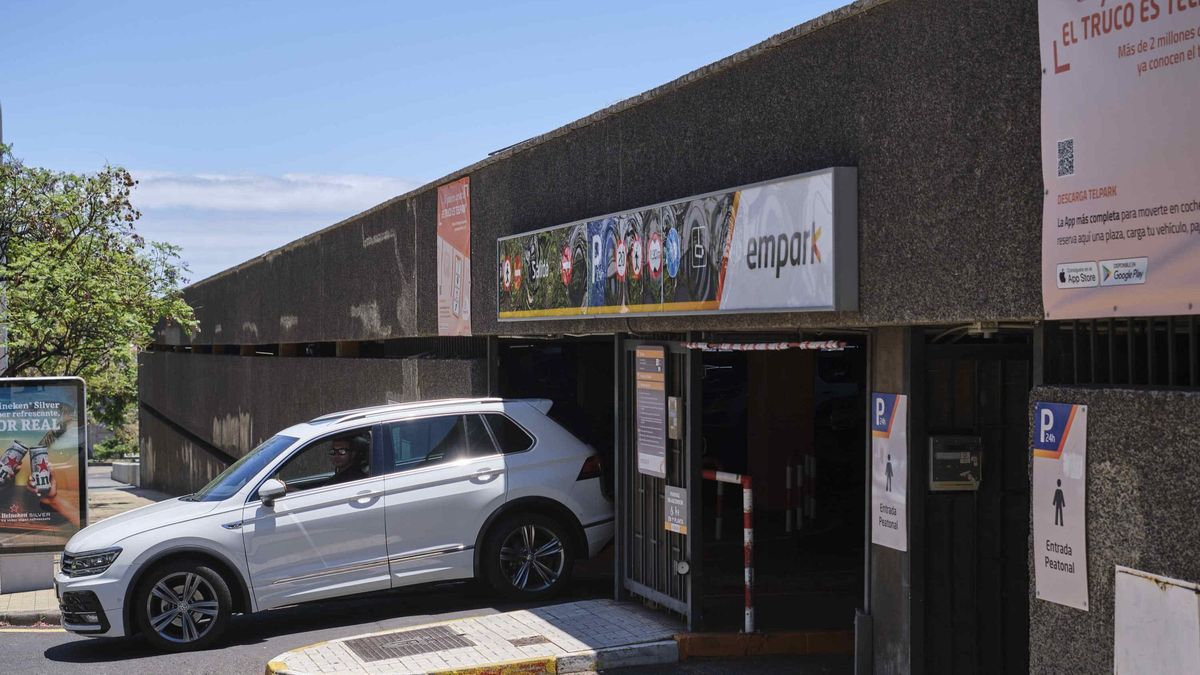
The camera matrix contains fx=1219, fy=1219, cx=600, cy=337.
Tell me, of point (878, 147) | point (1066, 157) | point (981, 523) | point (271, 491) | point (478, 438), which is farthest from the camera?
point (478, 438)

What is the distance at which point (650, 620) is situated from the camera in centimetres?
984

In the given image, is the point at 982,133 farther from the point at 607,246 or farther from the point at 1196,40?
the point at 607,246

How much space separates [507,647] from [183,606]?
9.16ft

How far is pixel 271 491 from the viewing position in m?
10.0

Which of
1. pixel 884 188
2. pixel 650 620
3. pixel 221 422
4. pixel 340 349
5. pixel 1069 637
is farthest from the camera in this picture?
pixel 221 422

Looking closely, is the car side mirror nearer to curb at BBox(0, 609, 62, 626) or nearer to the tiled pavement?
curb at BBox(0, 609, 62, 626)

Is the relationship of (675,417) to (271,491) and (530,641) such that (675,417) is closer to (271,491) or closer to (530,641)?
(530,641)

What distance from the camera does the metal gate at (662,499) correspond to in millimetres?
9500

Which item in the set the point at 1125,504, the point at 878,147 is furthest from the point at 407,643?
the point at 1125,504

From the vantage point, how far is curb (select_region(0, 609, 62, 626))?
38.6 feet

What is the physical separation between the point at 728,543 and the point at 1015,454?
22.9 feet

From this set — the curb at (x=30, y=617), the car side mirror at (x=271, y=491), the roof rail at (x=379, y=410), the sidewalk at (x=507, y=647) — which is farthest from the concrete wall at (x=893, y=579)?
the curb at (x=30, y=617)

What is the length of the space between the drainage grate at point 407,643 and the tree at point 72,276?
13828mm

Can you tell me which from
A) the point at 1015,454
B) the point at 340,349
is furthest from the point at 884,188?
the point at 340,349
